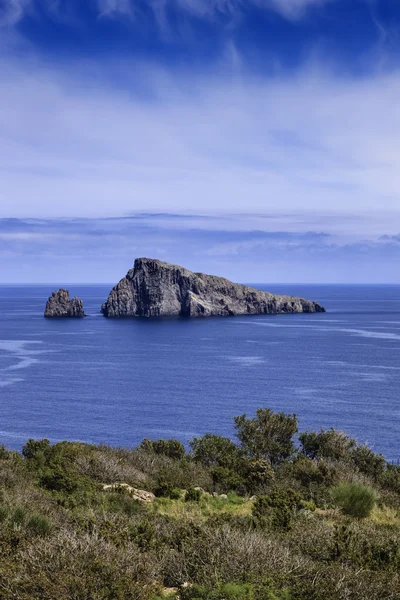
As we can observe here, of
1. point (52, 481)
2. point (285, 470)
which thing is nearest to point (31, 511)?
point (52, 481)

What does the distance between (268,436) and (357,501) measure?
18512 millimetres

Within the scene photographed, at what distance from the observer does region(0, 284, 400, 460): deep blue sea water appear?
189ft

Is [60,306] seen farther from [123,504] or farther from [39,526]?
[39,526]

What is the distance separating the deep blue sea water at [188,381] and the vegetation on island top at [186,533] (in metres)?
29.4

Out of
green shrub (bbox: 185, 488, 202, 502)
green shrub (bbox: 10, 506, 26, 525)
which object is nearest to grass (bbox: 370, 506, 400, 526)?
green shrub (bbox: 185, 488, 202, 502)

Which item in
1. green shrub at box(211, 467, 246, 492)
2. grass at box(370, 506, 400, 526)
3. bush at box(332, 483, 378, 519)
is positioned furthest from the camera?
green shrub at box(211, 467, 246, 492)

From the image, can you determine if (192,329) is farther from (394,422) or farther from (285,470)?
(285,470)

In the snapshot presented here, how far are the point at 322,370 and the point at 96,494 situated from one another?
76553mm

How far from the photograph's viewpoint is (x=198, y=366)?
96188 millimetres

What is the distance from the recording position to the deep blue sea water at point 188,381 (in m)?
57.7

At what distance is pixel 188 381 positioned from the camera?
83000 mm

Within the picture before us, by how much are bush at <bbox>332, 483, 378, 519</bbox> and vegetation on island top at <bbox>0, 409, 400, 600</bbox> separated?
32mm

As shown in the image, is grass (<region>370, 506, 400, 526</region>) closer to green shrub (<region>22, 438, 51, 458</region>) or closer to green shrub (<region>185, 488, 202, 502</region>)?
green shrub (<region>185, 488, 202, 502</region>)

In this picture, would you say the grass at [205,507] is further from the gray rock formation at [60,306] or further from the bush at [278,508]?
the gray rock formation at [60,306]
